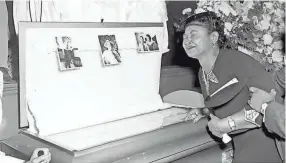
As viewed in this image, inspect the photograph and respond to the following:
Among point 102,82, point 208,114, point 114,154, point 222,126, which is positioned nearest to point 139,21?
point 102,82

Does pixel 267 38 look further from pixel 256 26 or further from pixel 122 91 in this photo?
pixel 122 91

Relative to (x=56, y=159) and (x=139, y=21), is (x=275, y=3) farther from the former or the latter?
(x=56, y=159)

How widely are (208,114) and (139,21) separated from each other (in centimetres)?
56

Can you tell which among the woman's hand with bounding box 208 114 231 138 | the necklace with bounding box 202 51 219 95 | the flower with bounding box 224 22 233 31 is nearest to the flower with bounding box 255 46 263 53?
the flower with bounding box 224 22 233 31

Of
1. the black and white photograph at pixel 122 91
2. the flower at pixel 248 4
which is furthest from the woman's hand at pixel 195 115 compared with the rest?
the flower at pixel 248 4

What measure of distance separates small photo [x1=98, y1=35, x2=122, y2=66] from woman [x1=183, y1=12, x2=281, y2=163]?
314 millimetres

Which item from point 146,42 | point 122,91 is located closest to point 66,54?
point 122,91

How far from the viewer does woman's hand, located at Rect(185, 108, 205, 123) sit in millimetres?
1682

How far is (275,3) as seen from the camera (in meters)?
1.97

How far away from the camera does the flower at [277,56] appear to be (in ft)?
6.55

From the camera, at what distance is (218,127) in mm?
1512

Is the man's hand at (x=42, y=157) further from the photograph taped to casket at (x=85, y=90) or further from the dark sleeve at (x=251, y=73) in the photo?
the dark sleeve at (x=251, y=73)

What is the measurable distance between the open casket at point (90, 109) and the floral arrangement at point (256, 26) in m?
0.51

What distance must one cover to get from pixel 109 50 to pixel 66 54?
0.23m
